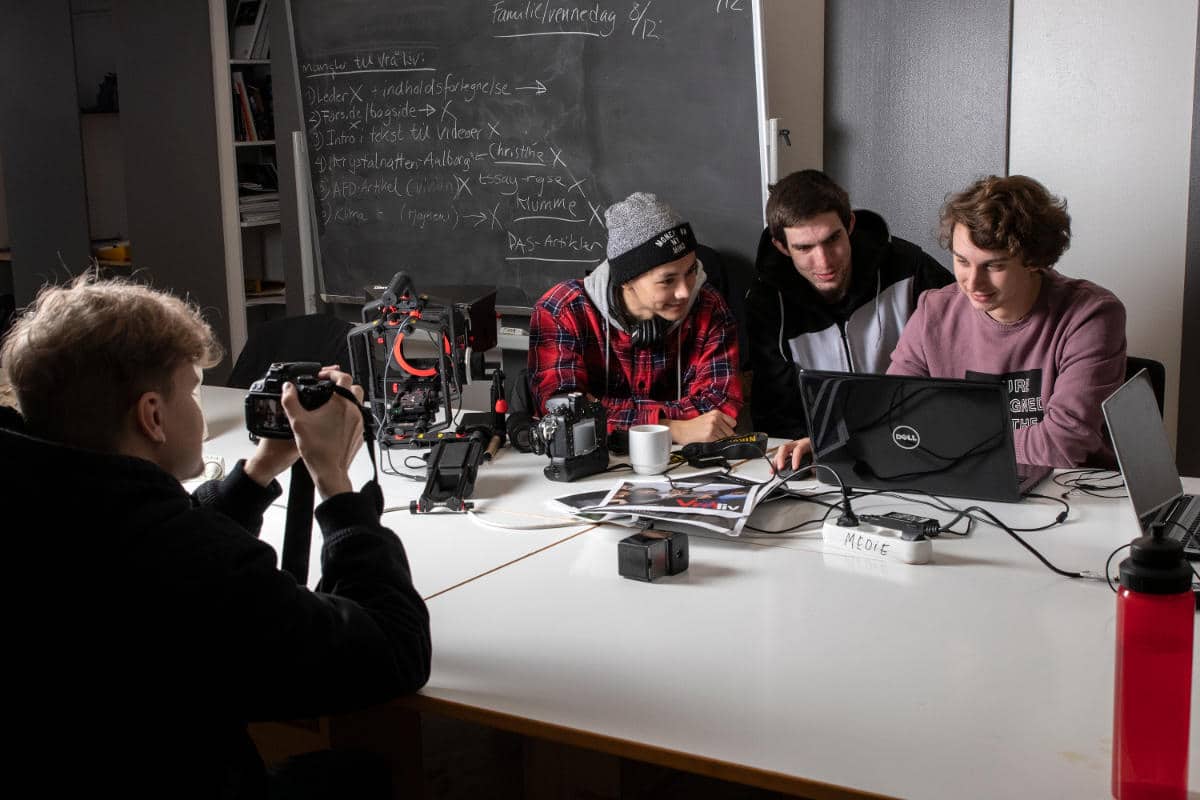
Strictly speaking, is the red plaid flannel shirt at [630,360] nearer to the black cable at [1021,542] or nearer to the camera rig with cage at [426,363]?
the camera rig with cage at [426,363]

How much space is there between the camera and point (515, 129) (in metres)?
4.18

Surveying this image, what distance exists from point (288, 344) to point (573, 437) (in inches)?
58.4

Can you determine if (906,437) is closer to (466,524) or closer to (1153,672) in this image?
(466,524)

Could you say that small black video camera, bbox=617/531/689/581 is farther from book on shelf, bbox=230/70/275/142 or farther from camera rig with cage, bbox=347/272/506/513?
book on shelf, bbox=230/70/275/142

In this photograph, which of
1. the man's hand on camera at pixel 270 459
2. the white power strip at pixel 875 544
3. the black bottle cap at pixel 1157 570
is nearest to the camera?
the black bottle cap at pixel 1157 570

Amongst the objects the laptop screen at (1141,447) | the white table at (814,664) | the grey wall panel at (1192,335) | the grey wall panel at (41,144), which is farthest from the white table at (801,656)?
the grey wall panel at (41,144)

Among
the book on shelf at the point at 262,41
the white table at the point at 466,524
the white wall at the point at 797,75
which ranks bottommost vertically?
the white table at the point at 466,524

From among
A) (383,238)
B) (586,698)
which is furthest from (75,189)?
(586,698)

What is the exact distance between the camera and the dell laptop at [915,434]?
199 centimetres

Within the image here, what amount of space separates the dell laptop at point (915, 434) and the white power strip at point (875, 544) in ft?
0.76

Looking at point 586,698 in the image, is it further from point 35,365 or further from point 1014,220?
point 1014,220

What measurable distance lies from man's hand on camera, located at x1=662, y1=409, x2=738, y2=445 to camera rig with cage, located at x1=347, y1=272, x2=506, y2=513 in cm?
41

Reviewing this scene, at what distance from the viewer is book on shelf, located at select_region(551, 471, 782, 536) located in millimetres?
1946

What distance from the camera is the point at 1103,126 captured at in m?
3.33
